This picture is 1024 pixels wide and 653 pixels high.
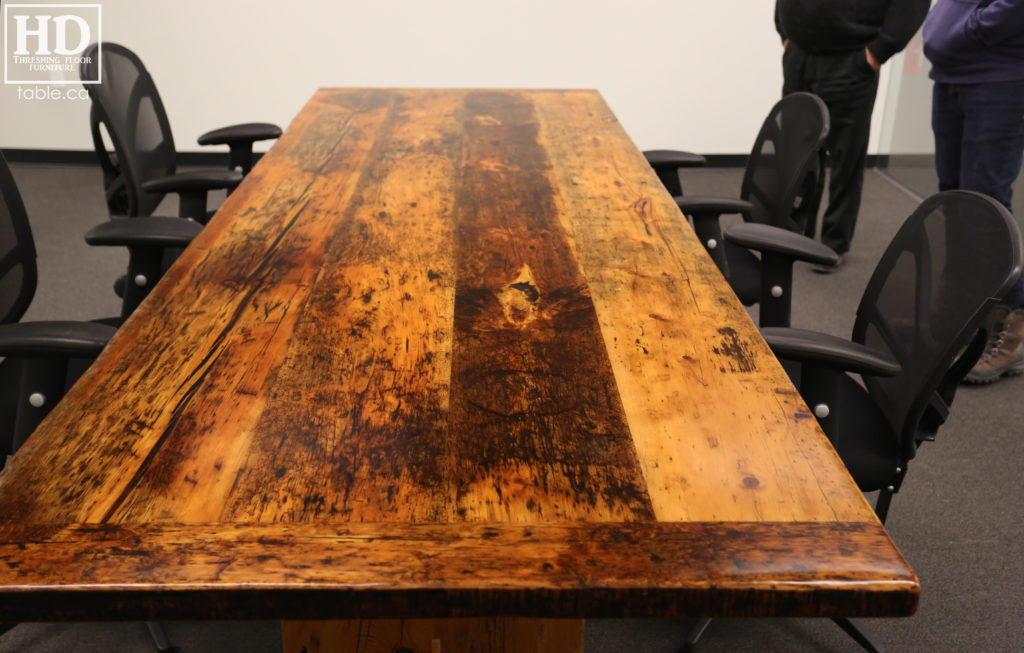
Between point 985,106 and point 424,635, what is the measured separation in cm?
250

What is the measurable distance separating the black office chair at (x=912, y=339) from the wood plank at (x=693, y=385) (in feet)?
0.60

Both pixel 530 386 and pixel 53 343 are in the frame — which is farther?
pixel 53 343

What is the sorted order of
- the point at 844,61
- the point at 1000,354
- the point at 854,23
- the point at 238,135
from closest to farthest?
the point at 238,135
the point at 1000,354
the point at 854,23
the point at 844,61

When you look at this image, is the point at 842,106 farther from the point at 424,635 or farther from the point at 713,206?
the point at 424,635

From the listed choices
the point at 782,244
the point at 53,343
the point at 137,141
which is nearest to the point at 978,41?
the point at 782,244

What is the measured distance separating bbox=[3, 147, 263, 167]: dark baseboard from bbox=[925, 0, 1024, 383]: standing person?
3.95 meters

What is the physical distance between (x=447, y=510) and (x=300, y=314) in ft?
1.92

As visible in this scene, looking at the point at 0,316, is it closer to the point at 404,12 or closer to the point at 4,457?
the point at 4,457

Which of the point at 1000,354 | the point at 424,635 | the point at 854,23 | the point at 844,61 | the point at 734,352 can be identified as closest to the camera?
the point at 424,635

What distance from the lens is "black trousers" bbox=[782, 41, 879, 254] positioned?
141 inches

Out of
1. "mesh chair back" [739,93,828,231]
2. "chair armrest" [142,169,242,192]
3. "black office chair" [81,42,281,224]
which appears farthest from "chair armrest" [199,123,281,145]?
"mesh chair back" [739,93,828,231]

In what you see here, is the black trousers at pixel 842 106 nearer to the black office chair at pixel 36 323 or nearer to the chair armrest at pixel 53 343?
the black office chair at pixel 36 323

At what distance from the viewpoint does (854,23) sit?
345 centimetres

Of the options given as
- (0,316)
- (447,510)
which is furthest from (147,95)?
(447,510)
